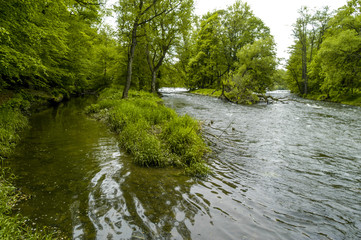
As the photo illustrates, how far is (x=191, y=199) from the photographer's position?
3.56m

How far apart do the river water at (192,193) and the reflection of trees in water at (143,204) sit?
0.02 m

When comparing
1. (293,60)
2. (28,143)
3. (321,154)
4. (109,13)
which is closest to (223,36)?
(293,60)

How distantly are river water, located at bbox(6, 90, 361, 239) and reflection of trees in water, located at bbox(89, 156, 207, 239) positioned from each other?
0.02m

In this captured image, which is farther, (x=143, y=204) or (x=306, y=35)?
(x=306, y=35)

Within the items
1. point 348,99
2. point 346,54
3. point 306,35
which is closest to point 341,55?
point 346,54

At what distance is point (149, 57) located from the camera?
2283 cm

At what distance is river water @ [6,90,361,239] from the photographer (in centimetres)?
280

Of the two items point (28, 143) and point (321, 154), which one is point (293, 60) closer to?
point (321, 154)

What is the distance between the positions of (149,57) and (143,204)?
71.8 ft

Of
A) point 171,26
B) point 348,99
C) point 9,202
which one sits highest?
point 171,26

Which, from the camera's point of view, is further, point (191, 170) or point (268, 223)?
point (191, 170)

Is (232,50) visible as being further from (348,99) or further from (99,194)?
(99,194)

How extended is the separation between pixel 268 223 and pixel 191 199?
136 cm

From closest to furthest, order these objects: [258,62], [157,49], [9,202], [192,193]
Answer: [9,202] → [192,193] → [157,49] → [258,62]
